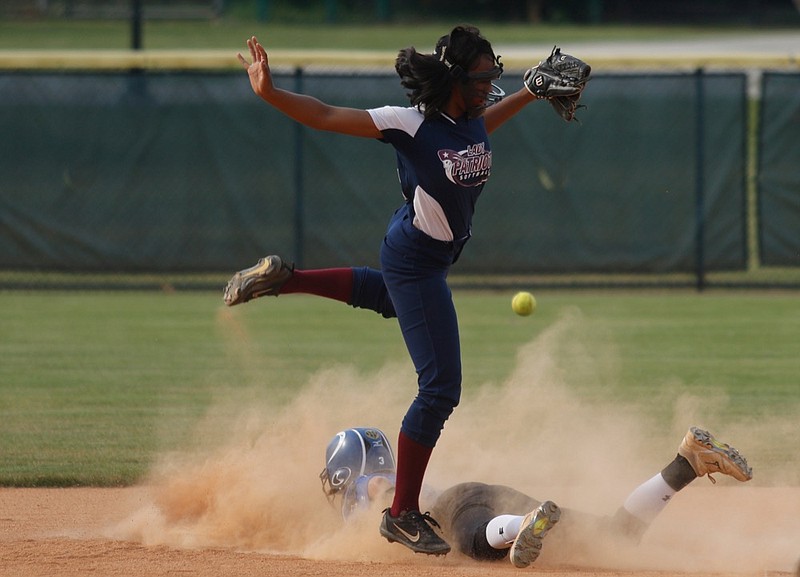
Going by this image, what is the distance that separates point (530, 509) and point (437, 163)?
139 centimetres

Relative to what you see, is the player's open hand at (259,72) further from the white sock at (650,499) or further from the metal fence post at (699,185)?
the metal fence post at (699,185)

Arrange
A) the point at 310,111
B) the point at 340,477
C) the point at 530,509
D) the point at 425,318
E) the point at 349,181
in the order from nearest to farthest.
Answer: the point at 310,111 → the point at 425,318 → the point at 530,509 → the point at 340,477 → the point at 349,181

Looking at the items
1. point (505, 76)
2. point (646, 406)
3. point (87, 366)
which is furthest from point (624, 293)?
point (87, 366)

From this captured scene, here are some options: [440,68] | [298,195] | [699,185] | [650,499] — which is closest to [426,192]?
[440,68]

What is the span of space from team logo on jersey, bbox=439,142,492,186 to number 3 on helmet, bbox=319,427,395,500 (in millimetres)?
1251

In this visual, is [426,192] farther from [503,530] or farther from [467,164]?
[503,530]

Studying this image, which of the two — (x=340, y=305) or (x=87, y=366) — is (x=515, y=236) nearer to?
(x=340, y=305)

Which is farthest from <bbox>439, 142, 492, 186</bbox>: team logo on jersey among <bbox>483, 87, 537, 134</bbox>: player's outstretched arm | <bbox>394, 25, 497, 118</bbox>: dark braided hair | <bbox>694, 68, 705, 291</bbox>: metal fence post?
<bbox>694, 68, 705, 291</bbox>: metal fence post

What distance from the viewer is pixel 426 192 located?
179 inches

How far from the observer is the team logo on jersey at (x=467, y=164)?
450 cm

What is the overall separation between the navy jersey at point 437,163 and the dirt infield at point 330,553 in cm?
125

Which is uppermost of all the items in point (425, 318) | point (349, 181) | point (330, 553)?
point (425, 318)

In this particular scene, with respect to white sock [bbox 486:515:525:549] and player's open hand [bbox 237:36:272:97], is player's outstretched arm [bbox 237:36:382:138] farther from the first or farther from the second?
white sock [bbox 486:515:525:549]

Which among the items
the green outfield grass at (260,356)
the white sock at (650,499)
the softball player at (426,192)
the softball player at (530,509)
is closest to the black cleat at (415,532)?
the softball player at (426,192)
